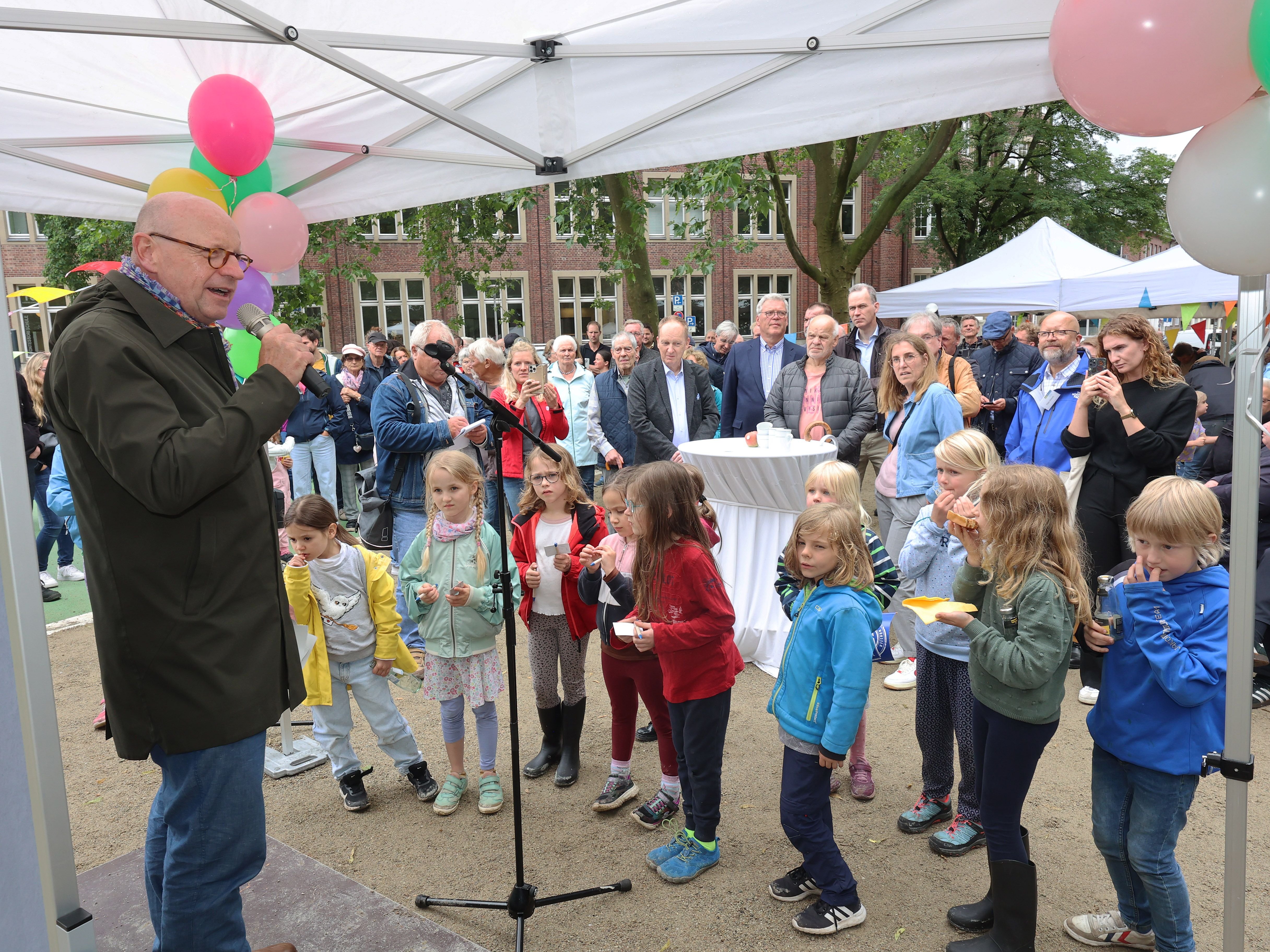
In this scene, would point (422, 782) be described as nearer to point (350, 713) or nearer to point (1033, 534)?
point (350, 713)

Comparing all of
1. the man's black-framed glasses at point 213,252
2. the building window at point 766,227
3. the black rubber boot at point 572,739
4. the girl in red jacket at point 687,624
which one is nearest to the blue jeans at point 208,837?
the man's black-framed glasses at point 213,252

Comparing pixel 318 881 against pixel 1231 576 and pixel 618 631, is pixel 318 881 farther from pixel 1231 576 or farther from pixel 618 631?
pixel 1231 576

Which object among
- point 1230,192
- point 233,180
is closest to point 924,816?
point 1230,192

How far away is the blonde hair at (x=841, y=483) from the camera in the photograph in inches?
137

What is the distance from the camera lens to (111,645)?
189 cm

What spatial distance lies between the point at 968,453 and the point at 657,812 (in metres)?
1.86

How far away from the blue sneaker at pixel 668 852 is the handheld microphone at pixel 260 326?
79.7 inches

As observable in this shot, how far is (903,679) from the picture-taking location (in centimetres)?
468

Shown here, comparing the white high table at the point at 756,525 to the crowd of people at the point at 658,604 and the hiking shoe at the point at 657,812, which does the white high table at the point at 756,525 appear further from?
the hiking shoe at the point at 657,812

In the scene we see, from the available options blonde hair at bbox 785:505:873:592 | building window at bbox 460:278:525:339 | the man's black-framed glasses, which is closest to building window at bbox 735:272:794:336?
building window at bbox 460:278:525:339

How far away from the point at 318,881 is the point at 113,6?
317 cm

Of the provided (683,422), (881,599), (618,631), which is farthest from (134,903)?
(683,422)

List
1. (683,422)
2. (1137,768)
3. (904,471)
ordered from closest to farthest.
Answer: (1137,768) < (904,471) < (683,422)

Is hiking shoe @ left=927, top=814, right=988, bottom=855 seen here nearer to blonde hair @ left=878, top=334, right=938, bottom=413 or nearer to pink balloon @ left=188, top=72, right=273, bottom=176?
blonde hair @ left=878, top=334, right=938, bottom=413
